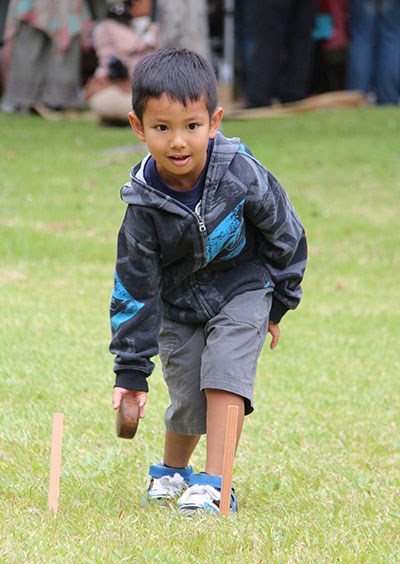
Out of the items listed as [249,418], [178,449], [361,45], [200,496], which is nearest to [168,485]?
[178,449]

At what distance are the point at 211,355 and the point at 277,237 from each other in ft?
1.40

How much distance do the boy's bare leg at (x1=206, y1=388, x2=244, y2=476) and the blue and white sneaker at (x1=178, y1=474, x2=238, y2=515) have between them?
0.15 ft

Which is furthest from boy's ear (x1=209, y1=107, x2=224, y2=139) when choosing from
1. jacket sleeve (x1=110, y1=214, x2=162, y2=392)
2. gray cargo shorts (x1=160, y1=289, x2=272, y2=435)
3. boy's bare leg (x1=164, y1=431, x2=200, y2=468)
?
boy's bare leg (x1=164, y1=431, x2=200, y2=468)

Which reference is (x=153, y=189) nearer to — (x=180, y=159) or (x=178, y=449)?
(x=180, y=159)

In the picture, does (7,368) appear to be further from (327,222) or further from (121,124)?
(121,124)

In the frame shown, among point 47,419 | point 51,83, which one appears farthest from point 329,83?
point 47,419

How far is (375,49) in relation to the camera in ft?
53.5

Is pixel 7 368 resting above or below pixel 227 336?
below

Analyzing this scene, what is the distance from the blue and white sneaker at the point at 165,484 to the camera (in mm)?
3650

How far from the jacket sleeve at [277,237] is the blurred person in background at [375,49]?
12.6m

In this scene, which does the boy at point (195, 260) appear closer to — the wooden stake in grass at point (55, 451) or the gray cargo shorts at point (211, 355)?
the gray cargo shorts at point (211, 355)

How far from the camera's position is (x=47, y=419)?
4.69 meters

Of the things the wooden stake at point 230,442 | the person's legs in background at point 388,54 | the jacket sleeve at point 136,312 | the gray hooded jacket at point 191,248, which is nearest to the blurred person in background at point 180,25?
the person's legs in background at point 388,54

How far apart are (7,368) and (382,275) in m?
3.62
